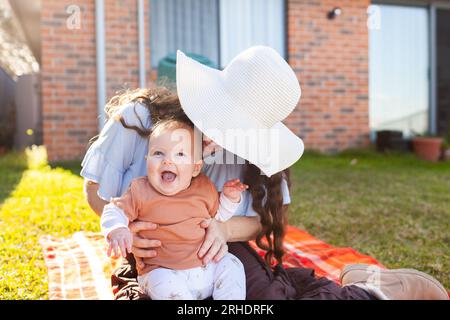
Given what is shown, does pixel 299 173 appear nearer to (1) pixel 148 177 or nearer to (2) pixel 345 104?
(2) pixel 345 104

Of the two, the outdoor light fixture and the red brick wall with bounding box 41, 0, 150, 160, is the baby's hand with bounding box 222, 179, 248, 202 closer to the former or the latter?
the red brick wall with bounding box 41, 0, 150, 160

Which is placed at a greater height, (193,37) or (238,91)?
(193,37)

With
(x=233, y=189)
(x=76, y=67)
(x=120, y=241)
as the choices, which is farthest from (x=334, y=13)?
(x=120, y=241)

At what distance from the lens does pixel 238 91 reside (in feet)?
5.38

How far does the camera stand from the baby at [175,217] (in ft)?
5.20

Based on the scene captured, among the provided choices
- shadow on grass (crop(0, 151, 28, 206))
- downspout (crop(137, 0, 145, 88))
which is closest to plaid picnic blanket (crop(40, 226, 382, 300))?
shadow on grass (crop(0, 151, 28, 206))

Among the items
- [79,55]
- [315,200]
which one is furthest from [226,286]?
[79,55]

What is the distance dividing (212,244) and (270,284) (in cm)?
29

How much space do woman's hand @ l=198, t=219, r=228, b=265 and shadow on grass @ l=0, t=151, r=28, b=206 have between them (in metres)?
2.63

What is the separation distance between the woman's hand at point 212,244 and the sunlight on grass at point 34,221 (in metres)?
0.90

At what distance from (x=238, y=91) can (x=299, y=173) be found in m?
4.03

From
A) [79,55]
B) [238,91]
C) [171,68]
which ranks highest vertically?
[79,55]

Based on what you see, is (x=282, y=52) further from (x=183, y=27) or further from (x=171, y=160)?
(x=171, y=160)

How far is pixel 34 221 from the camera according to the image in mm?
3311
